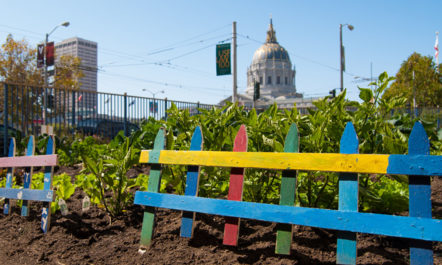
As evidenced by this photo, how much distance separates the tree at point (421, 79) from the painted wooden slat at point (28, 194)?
37119mm

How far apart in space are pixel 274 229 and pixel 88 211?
1.80 meters

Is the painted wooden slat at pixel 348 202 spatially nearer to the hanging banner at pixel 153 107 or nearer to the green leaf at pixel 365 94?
the green leaf at pixel 365 94

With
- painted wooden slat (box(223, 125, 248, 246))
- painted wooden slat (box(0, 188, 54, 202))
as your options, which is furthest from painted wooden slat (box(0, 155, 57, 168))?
painted wooden slat (box(223, 125, 248, 246))

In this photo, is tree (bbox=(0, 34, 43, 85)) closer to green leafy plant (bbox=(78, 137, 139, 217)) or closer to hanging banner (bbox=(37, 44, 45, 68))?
hanging banner (bbox=(37, 44, 45, 68))

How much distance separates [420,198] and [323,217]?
1.66 ft

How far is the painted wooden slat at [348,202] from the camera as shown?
2.12m

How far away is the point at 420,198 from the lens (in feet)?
6.49

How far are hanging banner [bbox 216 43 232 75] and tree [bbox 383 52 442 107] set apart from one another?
2146 centimetres

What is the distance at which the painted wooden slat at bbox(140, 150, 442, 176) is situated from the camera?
198 cm

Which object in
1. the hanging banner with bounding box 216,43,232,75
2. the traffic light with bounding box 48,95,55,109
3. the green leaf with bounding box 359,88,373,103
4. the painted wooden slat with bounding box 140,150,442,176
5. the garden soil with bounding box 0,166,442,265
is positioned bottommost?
the garden soil with bounding box 0,166,442,265

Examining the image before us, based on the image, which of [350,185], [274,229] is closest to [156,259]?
[274,229]

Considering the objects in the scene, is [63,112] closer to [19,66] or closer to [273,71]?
[19,66]

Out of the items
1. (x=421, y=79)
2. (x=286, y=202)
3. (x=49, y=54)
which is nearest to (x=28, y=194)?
(x=286, y=202)

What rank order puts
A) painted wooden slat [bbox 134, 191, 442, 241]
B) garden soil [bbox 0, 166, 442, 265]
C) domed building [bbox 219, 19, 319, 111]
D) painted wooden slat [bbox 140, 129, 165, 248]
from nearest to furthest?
painted wooden slat [bbox 134, 191, 442, 241] → garden soil [bbox 0, 166, 442, 265] → painted wooden slat [bbox 140, 129, 165, 248] → domed building [bbox 219, 19, 319, 111]
